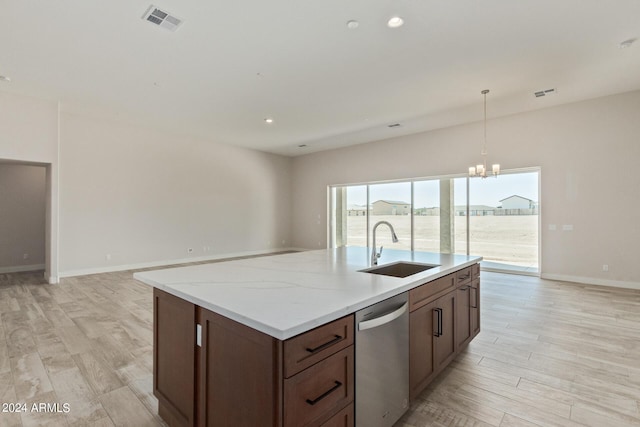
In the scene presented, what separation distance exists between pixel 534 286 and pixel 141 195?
326 inches

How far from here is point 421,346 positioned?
193 cm

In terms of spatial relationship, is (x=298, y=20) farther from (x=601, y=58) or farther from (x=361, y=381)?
(x=601, y=58)

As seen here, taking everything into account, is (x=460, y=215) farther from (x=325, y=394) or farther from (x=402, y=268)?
(x=325, y=394)

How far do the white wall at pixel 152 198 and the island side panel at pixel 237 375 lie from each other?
6.34 metres

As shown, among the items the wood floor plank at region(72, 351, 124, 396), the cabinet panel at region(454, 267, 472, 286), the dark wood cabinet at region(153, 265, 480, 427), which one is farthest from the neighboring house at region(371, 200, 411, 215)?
the wood floor plank at region(72, 351, 124, 396)

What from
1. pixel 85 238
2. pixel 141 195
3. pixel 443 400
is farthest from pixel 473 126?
pixel 85 238

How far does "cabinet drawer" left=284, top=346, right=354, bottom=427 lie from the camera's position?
111 cm

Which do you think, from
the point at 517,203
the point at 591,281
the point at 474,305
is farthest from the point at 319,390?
the point at 517,203

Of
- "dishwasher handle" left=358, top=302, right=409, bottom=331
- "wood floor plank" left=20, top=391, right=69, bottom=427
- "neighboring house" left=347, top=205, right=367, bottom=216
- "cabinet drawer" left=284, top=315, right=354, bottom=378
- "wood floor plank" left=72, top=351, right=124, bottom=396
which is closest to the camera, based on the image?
"cabinet drawer" left=284, top=315, right=354, bottom=378

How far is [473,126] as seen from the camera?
21.9 ft

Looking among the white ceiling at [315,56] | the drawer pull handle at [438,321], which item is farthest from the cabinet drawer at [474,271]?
the white ceiling at [315,56]

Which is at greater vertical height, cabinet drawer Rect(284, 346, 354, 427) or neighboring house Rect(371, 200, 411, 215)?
neighboring house Rect(371, 200, 411, 215)

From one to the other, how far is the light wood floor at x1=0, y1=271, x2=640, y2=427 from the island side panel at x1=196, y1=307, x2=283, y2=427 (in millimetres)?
802

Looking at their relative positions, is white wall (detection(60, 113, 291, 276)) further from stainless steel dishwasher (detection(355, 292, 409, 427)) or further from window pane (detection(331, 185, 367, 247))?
stainless steel dishwasher (detection(355, 292, 409, 427))
